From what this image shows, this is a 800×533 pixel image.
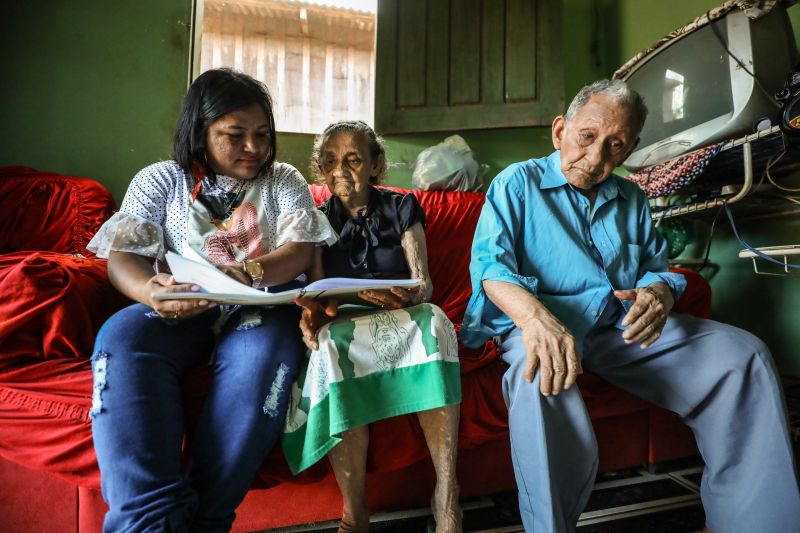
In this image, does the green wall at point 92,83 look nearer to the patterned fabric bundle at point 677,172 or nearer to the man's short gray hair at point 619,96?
the man's short gray hair at point 619,96

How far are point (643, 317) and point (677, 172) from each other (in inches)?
32.4

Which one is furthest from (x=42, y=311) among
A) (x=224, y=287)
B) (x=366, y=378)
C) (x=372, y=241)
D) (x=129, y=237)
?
(x=372, y=241)

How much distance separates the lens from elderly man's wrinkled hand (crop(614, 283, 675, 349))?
3.17 feet

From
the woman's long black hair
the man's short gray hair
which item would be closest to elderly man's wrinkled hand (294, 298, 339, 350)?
the woman's long black hair

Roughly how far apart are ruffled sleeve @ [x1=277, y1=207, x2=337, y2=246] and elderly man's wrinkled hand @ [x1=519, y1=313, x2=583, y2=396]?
1.83 feet

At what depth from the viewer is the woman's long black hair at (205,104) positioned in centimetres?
105

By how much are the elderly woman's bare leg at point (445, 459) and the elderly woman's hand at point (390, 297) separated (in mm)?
250

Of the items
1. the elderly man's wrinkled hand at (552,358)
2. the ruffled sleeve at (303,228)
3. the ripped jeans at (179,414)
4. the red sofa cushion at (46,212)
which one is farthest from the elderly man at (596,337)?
the red sofa cushion at (46,212)

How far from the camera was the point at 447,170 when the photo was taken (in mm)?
2023

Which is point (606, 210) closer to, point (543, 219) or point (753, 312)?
point (543, 219)

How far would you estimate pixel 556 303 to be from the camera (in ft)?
3.58

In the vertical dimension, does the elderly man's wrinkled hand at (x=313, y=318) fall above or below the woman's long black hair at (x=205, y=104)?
below

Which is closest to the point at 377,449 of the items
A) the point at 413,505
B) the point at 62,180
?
the point at 413,505

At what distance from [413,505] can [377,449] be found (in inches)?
11.5
